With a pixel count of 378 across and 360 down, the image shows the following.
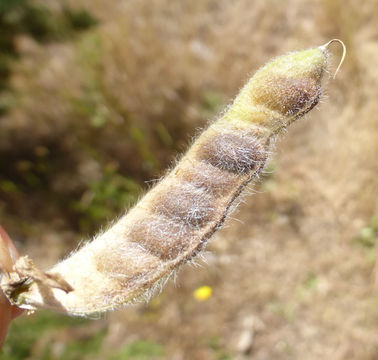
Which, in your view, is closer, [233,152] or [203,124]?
[233,152]

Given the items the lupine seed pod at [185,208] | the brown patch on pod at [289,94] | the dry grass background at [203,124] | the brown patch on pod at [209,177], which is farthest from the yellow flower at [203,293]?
the brown patch on pod at [289,94]

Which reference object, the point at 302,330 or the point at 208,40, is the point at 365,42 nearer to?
the point at 208,40

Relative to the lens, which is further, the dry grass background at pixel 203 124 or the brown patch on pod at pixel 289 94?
the dry grass background at pixel 203 124

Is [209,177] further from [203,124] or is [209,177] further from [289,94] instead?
[203,124]

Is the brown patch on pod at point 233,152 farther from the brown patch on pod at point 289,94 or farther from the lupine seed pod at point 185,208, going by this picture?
the brown patch on pod at point 289,94

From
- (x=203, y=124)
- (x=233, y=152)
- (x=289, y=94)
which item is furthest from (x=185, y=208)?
(x=203, y=124)

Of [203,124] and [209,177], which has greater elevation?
[209,177]
